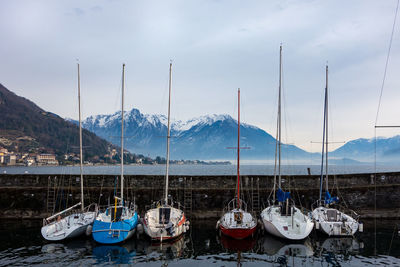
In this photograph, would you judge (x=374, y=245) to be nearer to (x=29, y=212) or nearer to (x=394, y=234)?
(x=394, y=234)

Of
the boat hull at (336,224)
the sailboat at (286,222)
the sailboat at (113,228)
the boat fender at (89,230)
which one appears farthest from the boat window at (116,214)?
the boat hull at (336,224)

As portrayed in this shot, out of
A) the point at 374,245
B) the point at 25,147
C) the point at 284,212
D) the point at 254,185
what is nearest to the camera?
the point at 374,245

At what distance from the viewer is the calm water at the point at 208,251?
15047 mm

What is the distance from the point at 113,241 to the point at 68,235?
3027mm

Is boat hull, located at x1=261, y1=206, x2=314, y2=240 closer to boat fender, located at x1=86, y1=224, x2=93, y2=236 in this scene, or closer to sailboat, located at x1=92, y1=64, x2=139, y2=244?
sailboat, located at x1=92, y1=64, x2=139, y2=244

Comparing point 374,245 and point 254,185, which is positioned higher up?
point 254,185

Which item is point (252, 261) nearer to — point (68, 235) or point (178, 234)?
point (178, 234)

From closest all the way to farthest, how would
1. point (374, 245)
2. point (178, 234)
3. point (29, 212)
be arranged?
point (374, 245), point (178, 234), point (29, 212)

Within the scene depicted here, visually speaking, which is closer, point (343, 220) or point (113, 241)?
point (113, 241)

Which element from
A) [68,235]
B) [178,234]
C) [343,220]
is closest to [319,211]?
[343,220]

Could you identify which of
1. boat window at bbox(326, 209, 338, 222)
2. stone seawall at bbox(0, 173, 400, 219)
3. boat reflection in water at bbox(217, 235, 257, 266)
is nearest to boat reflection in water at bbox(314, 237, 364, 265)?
boat window at bbox(326, 209, 338, 222)

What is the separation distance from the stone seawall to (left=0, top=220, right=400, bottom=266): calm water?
480 centimetres

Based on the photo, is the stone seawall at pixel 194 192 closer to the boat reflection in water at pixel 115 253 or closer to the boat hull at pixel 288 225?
the boat hull at pixel 288 225

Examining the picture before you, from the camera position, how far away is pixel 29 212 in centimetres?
2480
